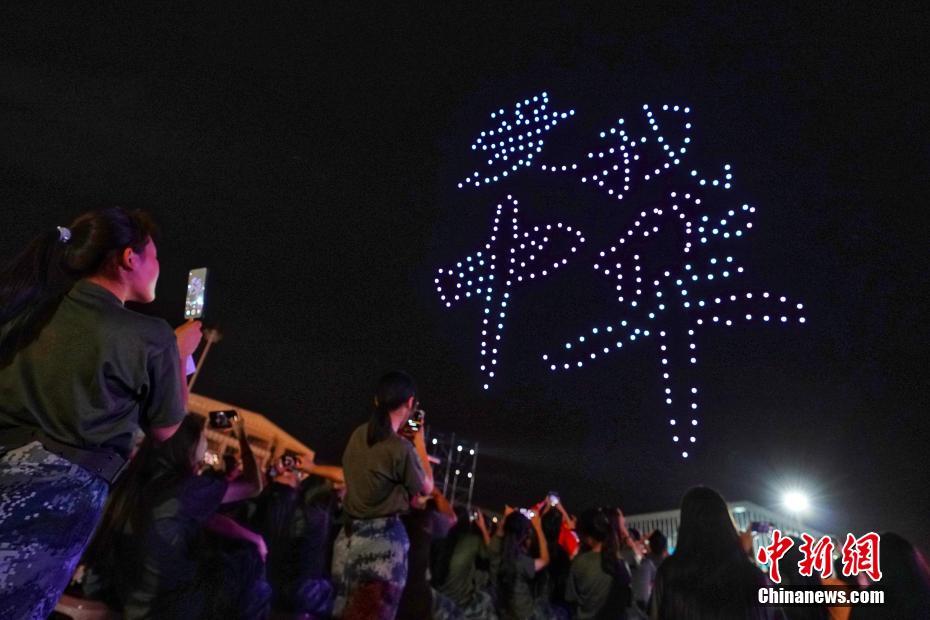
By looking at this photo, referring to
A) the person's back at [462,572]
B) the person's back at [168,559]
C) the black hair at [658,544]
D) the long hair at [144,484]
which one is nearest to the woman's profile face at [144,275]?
the long hair at [144,484]

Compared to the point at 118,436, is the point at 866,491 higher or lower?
higher

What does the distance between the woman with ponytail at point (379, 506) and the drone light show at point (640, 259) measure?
74.1 inches

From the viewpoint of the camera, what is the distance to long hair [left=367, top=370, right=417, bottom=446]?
115 inches

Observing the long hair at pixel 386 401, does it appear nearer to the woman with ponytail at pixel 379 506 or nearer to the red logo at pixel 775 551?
the woman with ponytail at pixel 379 506

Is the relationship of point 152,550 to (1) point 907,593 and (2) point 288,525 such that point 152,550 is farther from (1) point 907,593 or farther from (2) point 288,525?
(1) point 907,593

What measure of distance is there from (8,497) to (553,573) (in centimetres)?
471

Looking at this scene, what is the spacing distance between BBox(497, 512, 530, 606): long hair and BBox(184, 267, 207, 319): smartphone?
10.3ft

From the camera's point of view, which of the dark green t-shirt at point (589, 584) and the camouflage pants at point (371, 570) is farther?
the dark green t-shirt at point (589, 584)

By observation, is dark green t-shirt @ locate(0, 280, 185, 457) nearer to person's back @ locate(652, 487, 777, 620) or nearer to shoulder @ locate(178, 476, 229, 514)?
shoulder @ locate(178, 476, 229, 514)

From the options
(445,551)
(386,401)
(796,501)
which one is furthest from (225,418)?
(796,501)

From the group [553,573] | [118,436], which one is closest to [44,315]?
[118,436]

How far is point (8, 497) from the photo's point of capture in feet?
4.33

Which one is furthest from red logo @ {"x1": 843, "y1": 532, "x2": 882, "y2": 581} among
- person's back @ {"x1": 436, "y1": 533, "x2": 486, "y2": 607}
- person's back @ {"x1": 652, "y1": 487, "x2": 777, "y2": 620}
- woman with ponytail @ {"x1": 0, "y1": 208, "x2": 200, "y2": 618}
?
woman with ponytail @ {"x1": 0, "y1": 208, "x2": 200, "y2": 618}

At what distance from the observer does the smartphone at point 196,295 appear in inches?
107
